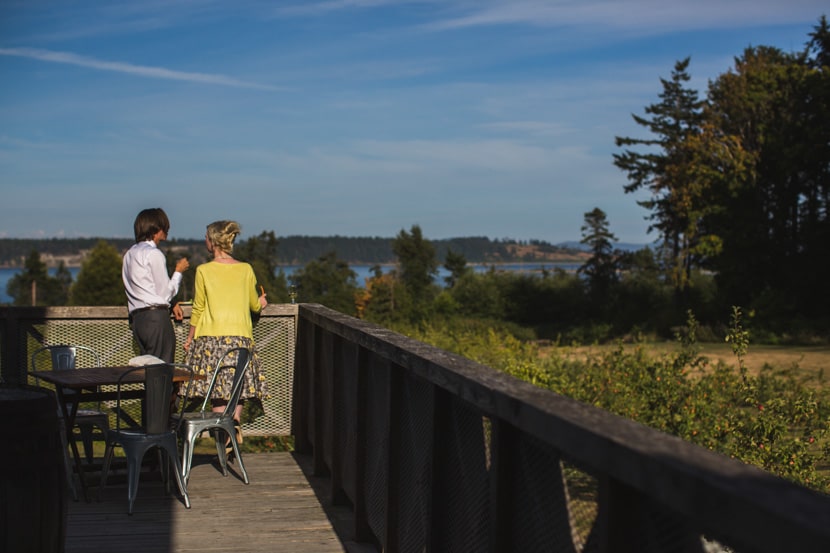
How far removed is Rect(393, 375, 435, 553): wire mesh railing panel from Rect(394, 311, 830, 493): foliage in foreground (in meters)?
4.07

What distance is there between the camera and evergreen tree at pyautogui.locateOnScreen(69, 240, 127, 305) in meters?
78.0

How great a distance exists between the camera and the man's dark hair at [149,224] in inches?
256

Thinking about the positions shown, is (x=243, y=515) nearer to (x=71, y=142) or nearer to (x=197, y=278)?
(x=197, y=278)

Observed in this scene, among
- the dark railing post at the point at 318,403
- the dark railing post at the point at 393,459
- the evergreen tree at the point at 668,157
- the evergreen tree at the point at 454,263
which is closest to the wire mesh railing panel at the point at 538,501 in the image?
the dark railing post at the point at 393,459

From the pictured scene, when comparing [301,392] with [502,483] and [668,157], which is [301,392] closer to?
[502,483]

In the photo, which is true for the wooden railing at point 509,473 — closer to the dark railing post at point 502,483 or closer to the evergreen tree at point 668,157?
the dark railing post at point 502,483

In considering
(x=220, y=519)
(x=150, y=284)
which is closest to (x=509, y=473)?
(x=220, y=519)

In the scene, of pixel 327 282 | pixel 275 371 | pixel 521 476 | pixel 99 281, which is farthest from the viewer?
pixel 327 282

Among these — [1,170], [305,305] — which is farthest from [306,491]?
[1,170]

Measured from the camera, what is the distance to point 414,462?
386 cm

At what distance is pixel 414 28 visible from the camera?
127 feet

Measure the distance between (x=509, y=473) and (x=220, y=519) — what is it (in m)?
3.26

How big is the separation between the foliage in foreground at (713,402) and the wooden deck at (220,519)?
366 cm

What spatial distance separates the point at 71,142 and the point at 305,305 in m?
95.5
